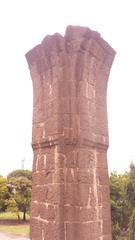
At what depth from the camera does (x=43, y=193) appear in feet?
10.8

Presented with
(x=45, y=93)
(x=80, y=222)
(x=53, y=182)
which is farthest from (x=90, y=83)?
(x=80, y=222)

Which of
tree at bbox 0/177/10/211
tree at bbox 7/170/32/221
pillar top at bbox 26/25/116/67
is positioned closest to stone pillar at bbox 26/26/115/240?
pillar top at bbox 26/25/116/67

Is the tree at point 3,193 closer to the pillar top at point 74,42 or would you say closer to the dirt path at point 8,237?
the dirt path at point 8,237

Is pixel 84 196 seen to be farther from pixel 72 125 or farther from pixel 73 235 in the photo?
pixel 72 125

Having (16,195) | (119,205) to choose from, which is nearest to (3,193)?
(16,195)

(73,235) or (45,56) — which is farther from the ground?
(45,56)

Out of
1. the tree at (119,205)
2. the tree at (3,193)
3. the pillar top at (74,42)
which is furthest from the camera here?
the tree at (3,193)

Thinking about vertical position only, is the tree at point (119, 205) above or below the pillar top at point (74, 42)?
below

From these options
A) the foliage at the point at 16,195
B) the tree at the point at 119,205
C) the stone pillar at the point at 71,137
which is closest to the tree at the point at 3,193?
the foliage at the point at 16,195

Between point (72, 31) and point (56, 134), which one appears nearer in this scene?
point (56, 134)

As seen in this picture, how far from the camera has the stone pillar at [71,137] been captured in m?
3.08

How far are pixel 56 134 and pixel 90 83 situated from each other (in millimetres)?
869

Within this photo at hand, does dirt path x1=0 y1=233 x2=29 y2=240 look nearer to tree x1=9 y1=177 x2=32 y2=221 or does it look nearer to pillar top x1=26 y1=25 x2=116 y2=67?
tree x1=9 y1=177 x2=32 y2=221

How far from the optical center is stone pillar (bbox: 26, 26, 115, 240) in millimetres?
3084
